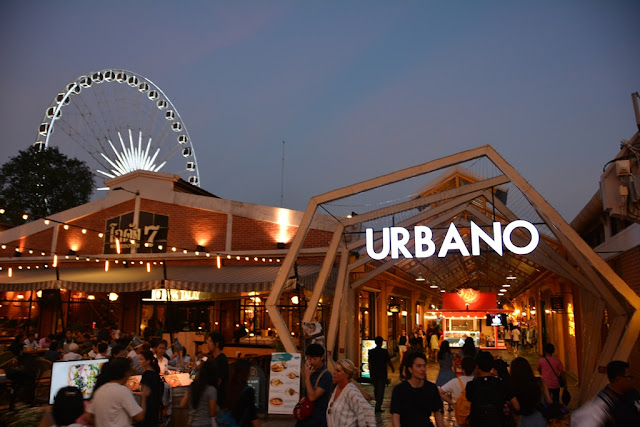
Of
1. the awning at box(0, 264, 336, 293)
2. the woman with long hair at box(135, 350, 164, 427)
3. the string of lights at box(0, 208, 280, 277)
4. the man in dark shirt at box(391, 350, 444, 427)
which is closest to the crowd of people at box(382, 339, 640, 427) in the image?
the man in dark shirt at box(391, 350, 444, 427)

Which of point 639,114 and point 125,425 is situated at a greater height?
point 639,114

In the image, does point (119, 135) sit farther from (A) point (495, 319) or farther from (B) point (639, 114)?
(B) point (639, 114)

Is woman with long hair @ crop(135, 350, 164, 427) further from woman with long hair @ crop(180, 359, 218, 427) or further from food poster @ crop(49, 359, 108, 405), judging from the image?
food poster @ crop(49, 359, 108, 405)

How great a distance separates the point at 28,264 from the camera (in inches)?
861

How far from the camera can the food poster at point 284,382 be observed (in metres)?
10.3

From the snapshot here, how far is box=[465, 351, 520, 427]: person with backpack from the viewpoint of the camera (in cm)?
505

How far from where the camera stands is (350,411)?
4.95m

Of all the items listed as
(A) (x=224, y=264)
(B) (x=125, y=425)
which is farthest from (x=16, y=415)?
(A) (x=224, y=264)

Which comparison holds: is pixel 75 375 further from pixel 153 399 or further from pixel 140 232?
pixel 140 232

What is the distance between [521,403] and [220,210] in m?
15.1

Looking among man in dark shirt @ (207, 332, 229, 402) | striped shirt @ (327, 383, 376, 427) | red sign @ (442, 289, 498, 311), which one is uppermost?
red sign @ (442, 289, 498, 311)

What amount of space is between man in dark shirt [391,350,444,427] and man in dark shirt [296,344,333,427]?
31.4 inches

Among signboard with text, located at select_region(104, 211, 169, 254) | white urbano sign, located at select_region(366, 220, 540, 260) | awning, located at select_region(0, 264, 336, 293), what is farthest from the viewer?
signboard with text, located at select_region(104, 211, 169, 254)

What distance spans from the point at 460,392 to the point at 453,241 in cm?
621
